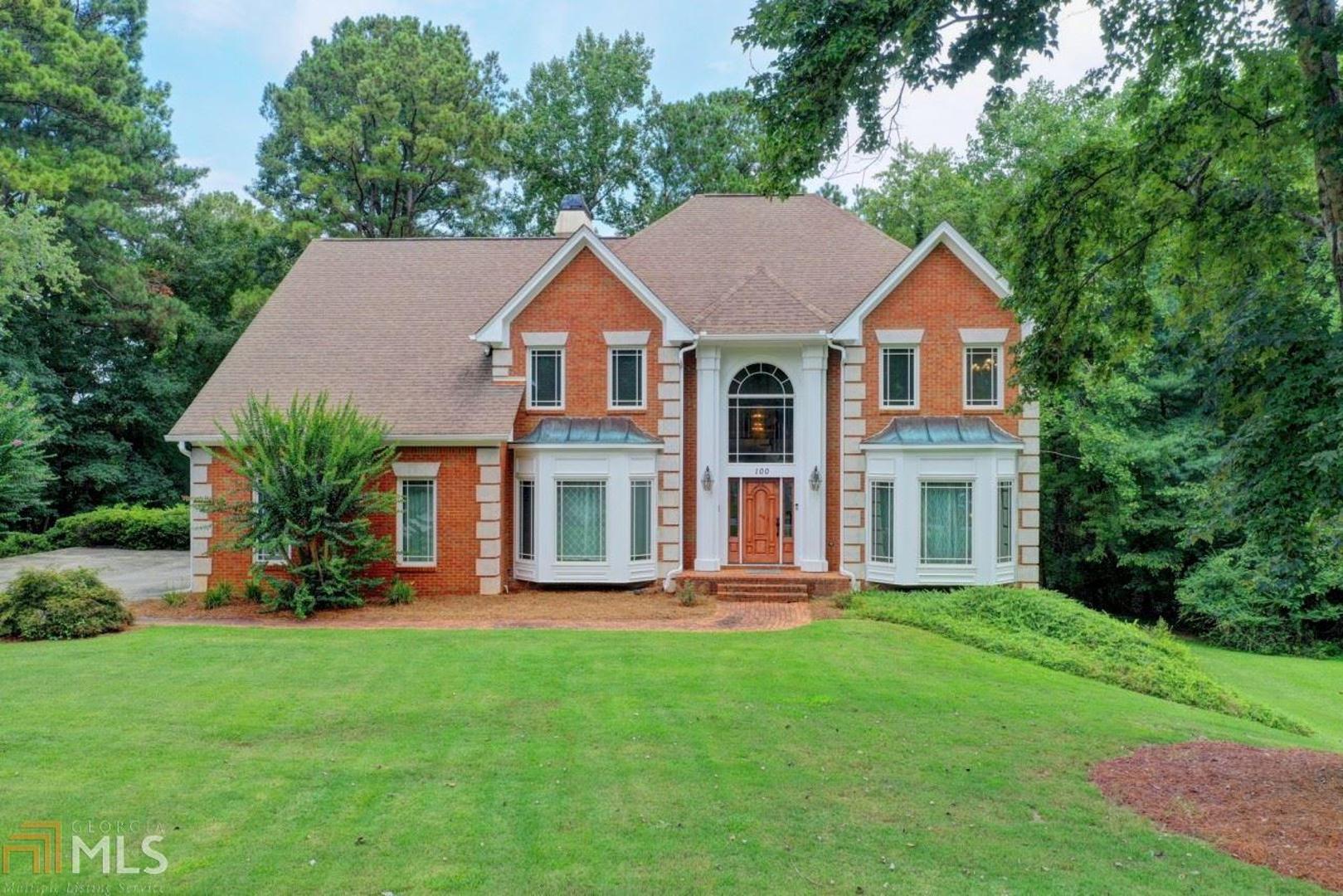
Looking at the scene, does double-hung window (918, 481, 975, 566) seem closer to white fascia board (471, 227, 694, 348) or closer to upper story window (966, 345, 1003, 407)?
upper story window (966, 345, 1003, 407)

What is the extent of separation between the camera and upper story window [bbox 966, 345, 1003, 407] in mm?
16891

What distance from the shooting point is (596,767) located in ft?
22.8

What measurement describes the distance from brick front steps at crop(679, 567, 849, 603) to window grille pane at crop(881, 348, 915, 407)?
12.8 feet

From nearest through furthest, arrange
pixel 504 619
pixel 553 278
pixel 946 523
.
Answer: pixel 504 619, pixel 946 523, pixel 553 278

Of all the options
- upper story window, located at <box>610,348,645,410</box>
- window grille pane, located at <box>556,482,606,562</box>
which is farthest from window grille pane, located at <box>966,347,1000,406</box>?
window grille pane, located at <box>556,482,606,562</box>

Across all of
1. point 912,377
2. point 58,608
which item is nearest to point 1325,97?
point 912,377

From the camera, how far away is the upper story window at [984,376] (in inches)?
665

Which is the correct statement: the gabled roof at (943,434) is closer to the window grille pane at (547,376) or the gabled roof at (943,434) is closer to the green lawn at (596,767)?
the green lawn at (596,767)

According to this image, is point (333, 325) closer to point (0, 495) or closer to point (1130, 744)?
point (0, 495)

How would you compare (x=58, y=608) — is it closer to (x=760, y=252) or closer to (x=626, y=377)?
(x=626, y=377)

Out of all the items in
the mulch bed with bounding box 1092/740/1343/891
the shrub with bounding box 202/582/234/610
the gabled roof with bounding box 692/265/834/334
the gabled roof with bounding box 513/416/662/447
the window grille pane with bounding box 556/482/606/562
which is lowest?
the mulch bed with bounding box 1092/740/1343/891

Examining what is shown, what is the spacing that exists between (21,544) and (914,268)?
27.4 meters

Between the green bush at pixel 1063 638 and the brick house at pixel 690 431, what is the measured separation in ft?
4.68

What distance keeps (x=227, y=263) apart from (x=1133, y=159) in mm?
34892
